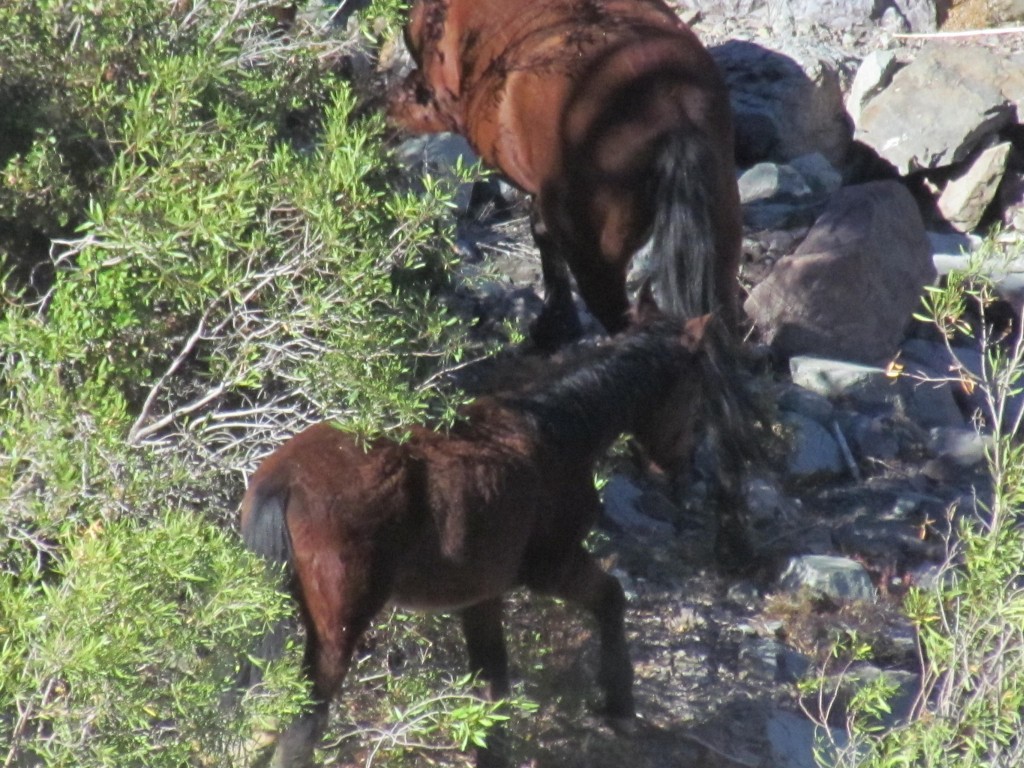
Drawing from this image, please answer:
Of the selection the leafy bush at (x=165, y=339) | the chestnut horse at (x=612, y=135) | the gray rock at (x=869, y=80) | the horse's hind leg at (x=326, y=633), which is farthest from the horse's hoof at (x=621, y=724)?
the gray rock at (x=869, y=80)

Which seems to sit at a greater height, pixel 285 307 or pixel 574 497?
pixel 285 307

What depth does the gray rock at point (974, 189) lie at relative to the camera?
9.64 m

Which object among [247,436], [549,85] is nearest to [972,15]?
[549,85]

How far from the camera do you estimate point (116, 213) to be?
349 centimetres

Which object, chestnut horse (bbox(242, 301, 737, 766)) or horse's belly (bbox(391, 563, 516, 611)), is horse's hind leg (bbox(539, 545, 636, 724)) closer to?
chestnut horse (bbox(242, 301, 737, 766))

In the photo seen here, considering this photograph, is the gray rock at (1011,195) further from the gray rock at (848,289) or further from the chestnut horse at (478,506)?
the chestnut horse at (478,506)

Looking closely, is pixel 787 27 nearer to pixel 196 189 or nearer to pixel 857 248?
pixel 857 248

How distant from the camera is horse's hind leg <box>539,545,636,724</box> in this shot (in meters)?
4.45

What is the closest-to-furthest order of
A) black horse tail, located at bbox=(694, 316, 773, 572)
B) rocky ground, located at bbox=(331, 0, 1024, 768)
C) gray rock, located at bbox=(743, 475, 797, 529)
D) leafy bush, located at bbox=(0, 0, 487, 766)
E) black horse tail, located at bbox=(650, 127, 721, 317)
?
leafy bush, located at bbox=(0, 0, 487, 766) → rocky ground, located at bbox=(331, 0, 1024, 768) → black horse tail, located at bbox=(694, 316, 773, 572) → black horse tail, located at bbox=(650, 127, 721, 317) → gray rock, located at bbox=(743, 475, 797, 529)

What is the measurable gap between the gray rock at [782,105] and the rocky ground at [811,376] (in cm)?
2

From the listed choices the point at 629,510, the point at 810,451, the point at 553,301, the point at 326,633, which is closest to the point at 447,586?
the point at 326,633

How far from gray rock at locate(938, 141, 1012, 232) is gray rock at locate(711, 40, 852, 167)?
82 centimetres

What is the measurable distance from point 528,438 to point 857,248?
429cm

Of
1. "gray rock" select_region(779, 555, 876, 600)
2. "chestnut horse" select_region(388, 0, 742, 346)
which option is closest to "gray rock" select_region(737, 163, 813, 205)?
"chestnut horse" select_region(388, 0, 742, 346)
